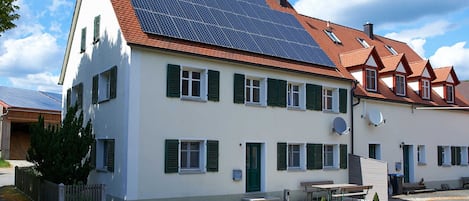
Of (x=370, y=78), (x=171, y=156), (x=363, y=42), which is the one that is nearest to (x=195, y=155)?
(x=171, y=156)

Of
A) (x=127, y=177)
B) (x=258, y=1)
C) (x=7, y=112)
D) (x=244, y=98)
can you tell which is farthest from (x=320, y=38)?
(x=7, y=112)

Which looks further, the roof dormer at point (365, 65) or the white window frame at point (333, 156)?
the roof dormer at point (365, 65)

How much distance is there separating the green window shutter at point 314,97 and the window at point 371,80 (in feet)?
13.1

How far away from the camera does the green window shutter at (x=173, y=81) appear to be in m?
15.4

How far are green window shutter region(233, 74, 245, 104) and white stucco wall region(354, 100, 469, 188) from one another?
268 inches

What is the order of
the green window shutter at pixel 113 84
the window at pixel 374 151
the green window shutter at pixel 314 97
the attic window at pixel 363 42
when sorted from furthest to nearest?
1. the attic window at pixel 363 42
2. the window at pixel 374 151
3. the green window shutter at pixel 314 97
4. the green window shutter at pixel 113 84

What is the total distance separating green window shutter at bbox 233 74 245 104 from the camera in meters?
17.2

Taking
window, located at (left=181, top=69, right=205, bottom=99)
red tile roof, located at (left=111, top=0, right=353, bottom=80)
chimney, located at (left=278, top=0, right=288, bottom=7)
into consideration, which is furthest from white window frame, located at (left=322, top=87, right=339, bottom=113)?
window, located at (left=181, top=69, right=205, bottom=99)

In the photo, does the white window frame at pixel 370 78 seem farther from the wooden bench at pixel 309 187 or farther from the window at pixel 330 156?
the wooden bench at pixel 309 187

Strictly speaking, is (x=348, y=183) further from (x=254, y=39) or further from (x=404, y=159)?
(x=254, y=39)

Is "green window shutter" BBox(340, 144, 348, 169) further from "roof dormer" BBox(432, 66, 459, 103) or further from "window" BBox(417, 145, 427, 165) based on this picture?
"roof dormer" BBox(432, 66, 459, 103)

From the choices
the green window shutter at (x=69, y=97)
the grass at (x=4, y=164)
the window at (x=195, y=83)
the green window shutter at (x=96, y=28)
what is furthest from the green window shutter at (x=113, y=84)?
the grass at (x=4, y=164)

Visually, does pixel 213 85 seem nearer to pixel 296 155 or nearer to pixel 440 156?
pixel 296 155

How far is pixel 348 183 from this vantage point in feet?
68.2
